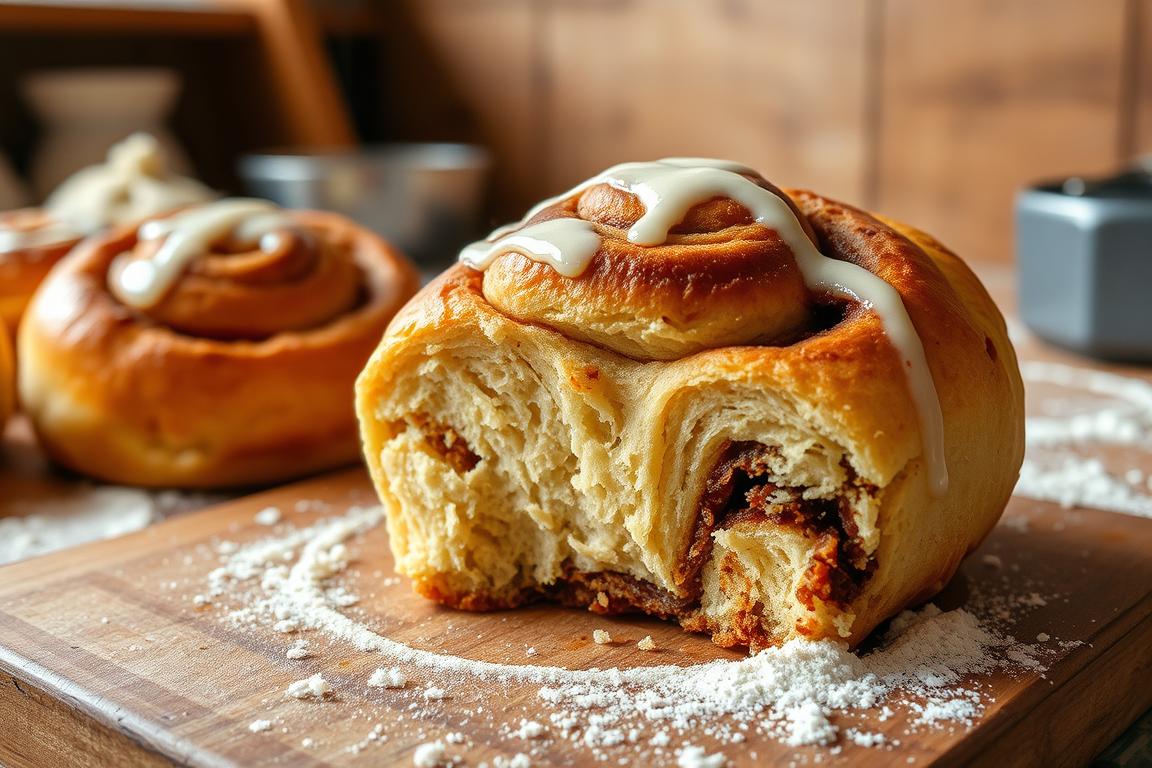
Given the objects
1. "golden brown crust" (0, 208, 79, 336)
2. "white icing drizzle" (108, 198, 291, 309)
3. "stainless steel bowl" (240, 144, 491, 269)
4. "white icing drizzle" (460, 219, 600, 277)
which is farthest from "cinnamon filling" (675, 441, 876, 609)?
"stainless steel bowl" (240, 144, 491, 269)

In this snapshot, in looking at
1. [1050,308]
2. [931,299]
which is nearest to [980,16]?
[1050,308]

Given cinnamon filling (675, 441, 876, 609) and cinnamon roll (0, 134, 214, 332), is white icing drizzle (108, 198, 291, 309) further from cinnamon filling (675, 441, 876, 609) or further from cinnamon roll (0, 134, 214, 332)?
cinnamon filling (675, 441, 876, 609)

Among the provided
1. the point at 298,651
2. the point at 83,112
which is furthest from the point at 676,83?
the point at 298,651

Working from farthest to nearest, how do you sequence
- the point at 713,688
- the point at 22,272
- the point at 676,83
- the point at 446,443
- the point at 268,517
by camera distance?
the point at 676,83, the point at 22,272, the point at 268,517, the point at 446,443, the point at 713,688

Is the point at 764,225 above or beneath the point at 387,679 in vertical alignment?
above

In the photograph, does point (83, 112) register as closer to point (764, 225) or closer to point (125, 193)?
point (125, 193)

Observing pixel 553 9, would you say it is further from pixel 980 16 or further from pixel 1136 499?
pixel 1136 499

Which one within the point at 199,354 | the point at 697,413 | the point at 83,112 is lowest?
the point at 199,354
